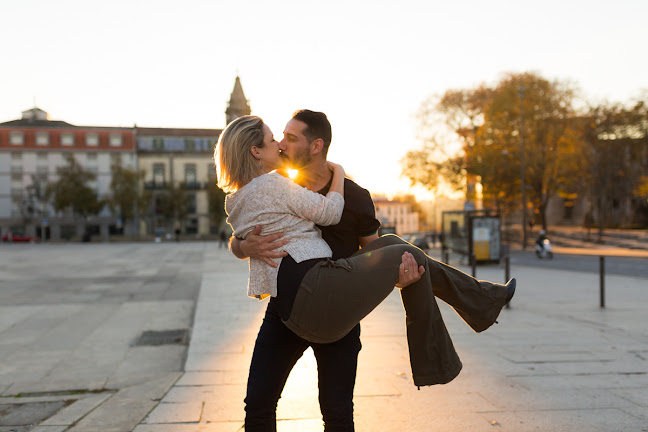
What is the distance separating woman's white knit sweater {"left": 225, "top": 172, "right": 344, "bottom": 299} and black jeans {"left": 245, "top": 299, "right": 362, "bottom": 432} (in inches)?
6.0

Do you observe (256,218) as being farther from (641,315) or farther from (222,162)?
(641,315)

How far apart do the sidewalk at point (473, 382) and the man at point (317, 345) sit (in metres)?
1.35

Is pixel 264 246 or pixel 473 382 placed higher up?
pixel 264 246

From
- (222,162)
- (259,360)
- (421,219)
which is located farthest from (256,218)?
(421,219)

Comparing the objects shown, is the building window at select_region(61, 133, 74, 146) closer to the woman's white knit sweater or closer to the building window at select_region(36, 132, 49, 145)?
the building window at select_region(36, 132, 49, 145)

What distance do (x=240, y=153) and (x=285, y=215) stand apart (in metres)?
0.34

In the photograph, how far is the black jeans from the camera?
7.13 feet

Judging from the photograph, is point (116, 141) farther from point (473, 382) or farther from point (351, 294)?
point (351, 294)

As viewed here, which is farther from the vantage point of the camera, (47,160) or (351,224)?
(47,160)

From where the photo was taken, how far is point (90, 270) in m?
20.0

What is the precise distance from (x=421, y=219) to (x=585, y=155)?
9962cm

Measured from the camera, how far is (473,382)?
14.7 feet

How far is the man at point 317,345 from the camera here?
2178 millimetres

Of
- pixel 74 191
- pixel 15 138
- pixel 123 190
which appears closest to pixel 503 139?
pixel 123 190
